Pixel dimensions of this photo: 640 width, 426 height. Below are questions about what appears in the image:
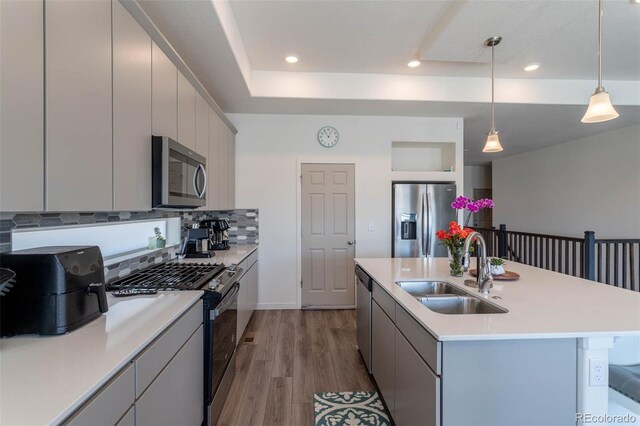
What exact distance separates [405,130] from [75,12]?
361 centimetres

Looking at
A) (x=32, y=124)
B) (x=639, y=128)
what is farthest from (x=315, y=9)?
(x=639, y=128)

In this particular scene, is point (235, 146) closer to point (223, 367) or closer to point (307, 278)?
point (307, 278)

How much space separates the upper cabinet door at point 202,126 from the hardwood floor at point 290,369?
188 cm

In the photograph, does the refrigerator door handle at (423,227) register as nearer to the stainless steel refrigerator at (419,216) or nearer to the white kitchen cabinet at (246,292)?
the stainless steel refrigerator at (419,216)

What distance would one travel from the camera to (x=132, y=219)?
2225 mm

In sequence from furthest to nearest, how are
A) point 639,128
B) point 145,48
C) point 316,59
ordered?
1. point 639,128
2. point 316,59
3. point 145,48

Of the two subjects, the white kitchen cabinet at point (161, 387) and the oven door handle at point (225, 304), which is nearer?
the white kitchen cabinet at point (161, 387)

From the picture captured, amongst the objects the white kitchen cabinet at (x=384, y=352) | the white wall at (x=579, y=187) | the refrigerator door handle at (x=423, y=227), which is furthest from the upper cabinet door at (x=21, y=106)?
the white wall at (x=579, y=187)

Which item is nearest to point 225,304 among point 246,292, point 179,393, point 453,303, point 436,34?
point 179,393

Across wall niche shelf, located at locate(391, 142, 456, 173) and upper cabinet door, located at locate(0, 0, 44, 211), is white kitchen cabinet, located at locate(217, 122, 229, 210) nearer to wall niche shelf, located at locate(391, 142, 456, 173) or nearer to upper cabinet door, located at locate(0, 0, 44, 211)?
upper cabinet door, located at locate(0, 0, 44, 211)

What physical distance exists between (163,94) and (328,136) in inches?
94.7

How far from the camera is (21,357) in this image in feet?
3.01

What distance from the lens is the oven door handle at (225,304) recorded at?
1738mm

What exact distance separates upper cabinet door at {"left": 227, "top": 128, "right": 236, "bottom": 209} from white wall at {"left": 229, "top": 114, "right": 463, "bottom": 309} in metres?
0.08
